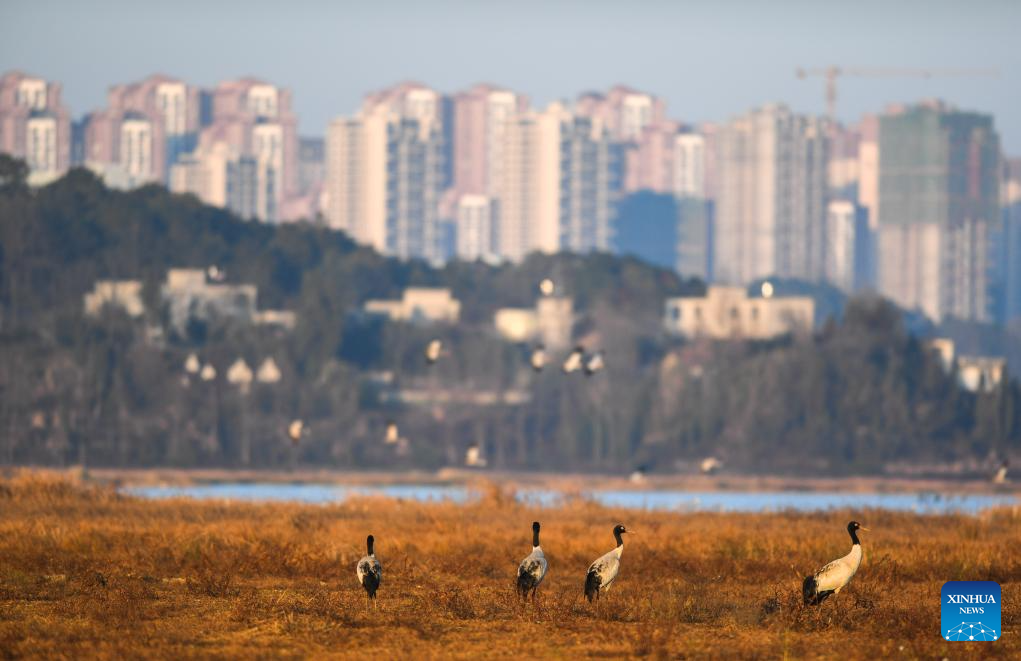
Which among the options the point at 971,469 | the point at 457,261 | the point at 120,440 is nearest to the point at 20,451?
the point at 120,440

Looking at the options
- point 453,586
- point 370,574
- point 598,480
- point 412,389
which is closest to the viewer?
point 370,574

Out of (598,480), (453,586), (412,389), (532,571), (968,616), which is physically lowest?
(598,480)

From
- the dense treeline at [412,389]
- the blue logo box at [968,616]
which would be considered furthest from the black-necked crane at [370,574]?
the dense treeline at [412,389]

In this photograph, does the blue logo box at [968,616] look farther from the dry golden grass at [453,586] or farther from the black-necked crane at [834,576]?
the black-necked crane at [834,576]

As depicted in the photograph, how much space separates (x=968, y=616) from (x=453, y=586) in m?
9.13

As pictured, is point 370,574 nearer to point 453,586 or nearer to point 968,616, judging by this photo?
point 453,586

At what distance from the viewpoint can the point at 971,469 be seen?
141 m

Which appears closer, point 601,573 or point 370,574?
point 601,573

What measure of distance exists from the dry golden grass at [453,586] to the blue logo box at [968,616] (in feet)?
0.76

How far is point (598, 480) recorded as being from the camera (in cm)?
13325

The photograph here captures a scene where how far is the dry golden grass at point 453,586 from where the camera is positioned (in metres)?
27.5

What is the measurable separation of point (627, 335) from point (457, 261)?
138 feet

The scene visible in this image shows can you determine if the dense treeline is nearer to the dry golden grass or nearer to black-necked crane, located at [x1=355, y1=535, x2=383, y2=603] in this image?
the dry golden grass

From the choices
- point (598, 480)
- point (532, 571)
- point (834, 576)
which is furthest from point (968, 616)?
point (598, 480)
